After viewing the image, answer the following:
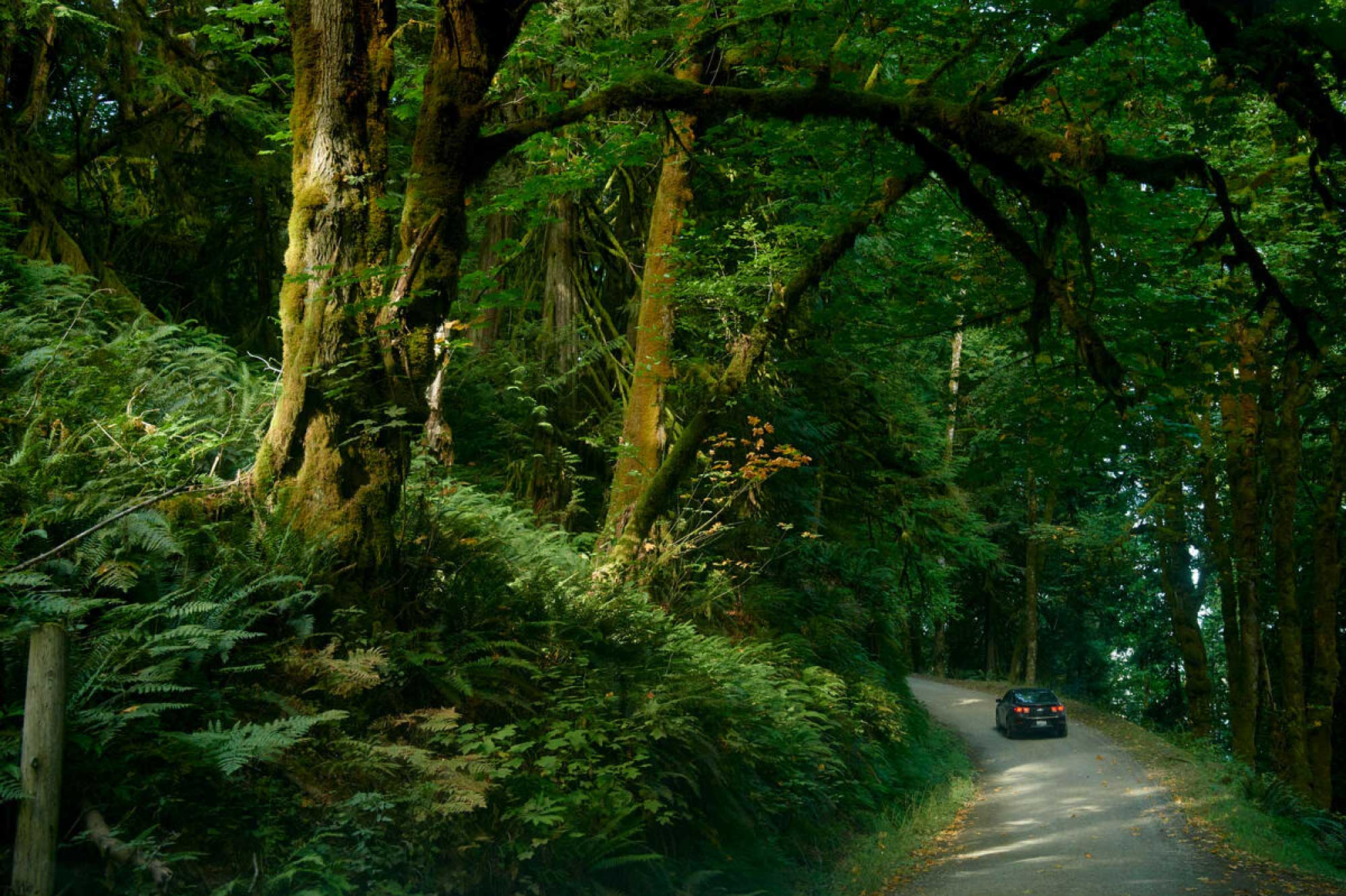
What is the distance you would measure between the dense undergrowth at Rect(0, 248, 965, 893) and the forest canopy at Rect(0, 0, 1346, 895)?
0.12 ft

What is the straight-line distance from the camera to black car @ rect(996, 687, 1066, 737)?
1024 inches

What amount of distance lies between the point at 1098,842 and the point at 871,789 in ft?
9.83

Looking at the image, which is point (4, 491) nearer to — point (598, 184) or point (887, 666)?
point (598, 184)

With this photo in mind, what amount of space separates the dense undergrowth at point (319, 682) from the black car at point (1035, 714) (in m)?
18.0

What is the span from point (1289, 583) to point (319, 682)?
59.0 ft

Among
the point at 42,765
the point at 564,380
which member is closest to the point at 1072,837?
the point at 564,380

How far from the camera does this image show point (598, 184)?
15.1m

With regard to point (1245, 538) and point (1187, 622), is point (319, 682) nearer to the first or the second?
point (1245, 538)

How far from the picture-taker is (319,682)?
5.57 m

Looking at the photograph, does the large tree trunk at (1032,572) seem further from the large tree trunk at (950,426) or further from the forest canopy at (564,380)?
the forest canopy at (564,380)

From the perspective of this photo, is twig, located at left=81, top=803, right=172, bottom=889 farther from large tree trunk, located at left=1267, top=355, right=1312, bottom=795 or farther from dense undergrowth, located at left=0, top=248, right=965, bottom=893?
large tree trunk, located at left=1267, top=355, right=1312, bottom=795

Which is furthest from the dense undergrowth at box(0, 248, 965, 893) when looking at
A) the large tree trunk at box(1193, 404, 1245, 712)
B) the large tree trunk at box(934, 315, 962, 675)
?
the large tree trunk at box(1193, 404, 1245, 712)

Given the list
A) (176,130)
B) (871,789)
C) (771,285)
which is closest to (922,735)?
(871,789)

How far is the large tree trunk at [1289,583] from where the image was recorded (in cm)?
1736
